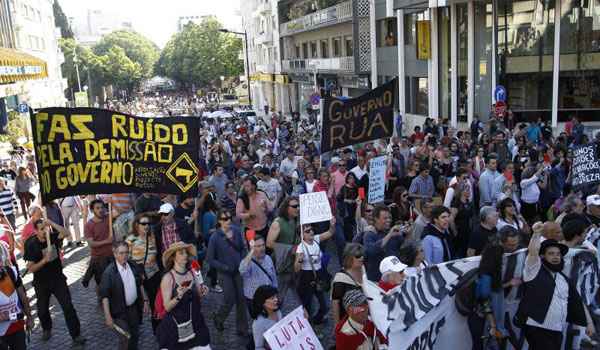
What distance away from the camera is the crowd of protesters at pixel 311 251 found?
17.5ft

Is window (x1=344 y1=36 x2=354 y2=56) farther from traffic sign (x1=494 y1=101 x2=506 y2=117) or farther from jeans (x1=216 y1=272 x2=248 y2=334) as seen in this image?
jeans (x1=216 y1=272 x2=248 y2=334)

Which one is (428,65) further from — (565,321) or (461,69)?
(565,321)

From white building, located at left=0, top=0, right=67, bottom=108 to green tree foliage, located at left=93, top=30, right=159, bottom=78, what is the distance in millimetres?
61212

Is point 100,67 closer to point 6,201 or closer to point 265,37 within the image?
point 265,37

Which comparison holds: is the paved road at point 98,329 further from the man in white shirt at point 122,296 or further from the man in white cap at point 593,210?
the man in white cap at point 593,210

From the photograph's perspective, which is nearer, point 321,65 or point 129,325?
point 129,325

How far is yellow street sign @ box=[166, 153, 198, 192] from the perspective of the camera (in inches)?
314

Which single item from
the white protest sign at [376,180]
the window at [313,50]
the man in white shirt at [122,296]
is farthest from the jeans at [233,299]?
the window at [313,50]

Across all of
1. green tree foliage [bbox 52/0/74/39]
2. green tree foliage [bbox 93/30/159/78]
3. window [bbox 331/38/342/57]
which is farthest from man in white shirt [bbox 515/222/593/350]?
green tree foliage [bbox 93/30/159/78]

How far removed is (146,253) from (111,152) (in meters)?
1.43

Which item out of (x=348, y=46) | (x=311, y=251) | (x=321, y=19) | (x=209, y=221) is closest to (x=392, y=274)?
(x=311, y=251)

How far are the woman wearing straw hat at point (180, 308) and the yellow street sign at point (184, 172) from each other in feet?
7.59

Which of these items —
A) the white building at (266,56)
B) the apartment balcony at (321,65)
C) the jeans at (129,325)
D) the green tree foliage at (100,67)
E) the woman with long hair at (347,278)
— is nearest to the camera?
the woman with long hair at (347,278)

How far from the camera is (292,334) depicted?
5.06 metres
